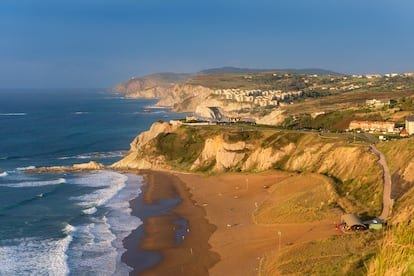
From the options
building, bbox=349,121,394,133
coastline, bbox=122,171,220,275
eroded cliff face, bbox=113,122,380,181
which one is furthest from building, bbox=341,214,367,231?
building, bbox=349,121,394,133

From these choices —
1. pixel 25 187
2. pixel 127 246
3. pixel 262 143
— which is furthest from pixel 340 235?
pixel 25 187

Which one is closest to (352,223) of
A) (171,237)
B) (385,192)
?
(385,192)

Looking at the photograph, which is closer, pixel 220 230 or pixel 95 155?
pixel 220 230

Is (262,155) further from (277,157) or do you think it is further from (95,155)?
(95,155)

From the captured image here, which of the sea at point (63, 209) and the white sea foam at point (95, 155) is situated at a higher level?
the white sea foam at point (95, 155)

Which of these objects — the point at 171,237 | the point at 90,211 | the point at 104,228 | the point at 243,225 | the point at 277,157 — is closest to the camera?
the point at 171,237

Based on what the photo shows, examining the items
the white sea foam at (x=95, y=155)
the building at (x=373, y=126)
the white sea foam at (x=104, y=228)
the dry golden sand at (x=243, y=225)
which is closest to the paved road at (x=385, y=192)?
the dry golden sand at (x=243, y=225)

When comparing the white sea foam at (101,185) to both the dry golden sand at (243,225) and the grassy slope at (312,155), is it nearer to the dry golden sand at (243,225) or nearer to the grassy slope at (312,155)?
the dry golden sand at (243,225)

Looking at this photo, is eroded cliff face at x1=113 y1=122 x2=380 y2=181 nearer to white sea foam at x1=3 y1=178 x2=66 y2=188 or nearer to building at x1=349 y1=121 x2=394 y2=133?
white sea foam at x1=3 y1=178 x2=66 y2=188
